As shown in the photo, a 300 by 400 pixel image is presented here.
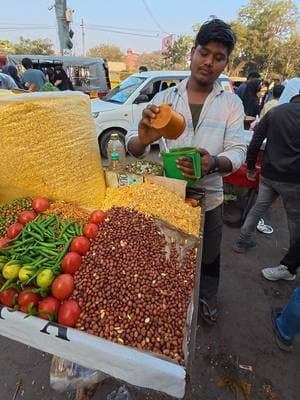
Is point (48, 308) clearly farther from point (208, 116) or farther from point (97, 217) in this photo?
point (208, 116)

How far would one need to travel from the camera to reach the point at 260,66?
110 ft

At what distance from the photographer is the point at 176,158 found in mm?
1517

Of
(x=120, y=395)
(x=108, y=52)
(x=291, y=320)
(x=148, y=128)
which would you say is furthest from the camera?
(x=108, y=52)

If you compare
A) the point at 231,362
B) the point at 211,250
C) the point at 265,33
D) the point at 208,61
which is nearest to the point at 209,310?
the point at 231,362

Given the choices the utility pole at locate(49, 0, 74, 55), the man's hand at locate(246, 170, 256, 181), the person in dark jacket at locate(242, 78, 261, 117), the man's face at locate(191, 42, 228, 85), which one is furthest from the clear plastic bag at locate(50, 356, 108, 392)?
the utility pole at locate(49, 0, 74, 55)

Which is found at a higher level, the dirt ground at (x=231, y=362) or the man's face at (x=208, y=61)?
the man's face at (x=208, y=61)

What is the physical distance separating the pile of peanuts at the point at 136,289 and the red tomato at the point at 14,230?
Result: 14.3 inches

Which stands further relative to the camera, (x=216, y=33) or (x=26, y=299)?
(x=216, y=33)

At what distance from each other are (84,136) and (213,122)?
2.47 ft

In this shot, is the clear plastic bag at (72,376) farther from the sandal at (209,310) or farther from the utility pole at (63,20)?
the utility pole at (63,20)

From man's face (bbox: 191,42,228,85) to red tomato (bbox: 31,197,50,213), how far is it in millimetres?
1090

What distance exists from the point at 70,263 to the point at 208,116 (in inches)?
44.4

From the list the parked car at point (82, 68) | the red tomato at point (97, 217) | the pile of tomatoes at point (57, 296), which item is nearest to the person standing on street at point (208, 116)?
the red tomato at point (97, 217)

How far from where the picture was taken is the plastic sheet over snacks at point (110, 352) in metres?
0.85
